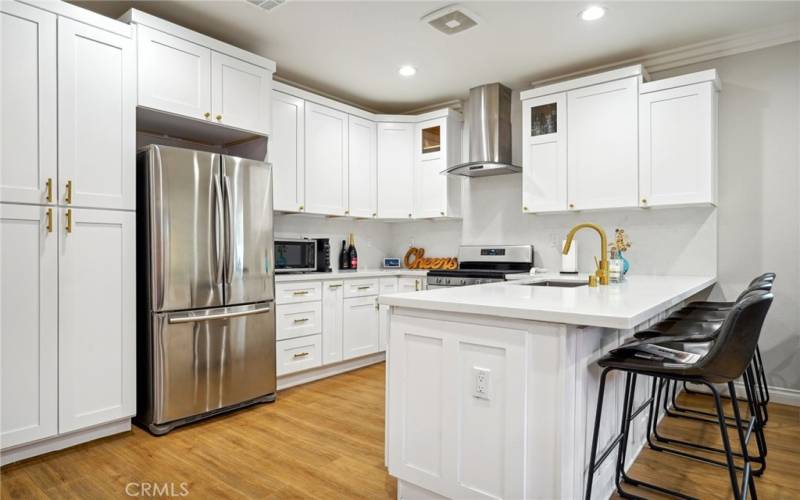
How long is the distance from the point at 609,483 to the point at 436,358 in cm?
96

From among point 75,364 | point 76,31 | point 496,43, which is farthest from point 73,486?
point 496,43

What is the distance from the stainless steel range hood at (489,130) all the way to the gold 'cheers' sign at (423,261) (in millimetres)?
1018

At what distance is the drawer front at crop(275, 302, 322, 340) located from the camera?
353 centimetres

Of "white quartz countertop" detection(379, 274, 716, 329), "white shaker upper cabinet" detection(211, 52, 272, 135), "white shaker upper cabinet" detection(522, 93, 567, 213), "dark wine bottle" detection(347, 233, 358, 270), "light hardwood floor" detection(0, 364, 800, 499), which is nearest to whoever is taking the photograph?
"white quartz countertop" detection(379, 274, 716, 329)

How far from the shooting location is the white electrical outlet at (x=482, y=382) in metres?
1.68

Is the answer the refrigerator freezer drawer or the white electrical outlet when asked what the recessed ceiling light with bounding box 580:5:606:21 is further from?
the refrigerator freezer drawer

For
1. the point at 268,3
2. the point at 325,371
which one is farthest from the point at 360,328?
the point at 268,3

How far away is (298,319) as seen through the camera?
366cm

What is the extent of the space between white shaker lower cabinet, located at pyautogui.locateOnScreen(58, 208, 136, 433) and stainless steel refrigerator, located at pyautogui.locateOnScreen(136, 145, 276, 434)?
114 millimetres

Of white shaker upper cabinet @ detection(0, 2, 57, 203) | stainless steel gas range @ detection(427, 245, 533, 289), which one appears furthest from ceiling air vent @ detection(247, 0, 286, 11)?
stainless steel gas range @ detection(427, 245, 533, 289)

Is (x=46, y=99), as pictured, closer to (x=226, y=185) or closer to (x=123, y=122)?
(x=123, y=122)

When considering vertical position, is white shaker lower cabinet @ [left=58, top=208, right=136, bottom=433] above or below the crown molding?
below

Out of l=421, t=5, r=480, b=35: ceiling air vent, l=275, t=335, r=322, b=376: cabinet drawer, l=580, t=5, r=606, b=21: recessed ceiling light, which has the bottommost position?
l=275, t=335, r=322, b=376: cabinet drawer

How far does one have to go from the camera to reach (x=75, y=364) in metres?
2.48
